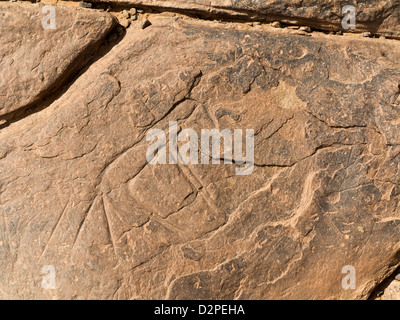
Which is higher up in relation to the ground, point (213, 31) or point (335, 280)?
point (213, 31)

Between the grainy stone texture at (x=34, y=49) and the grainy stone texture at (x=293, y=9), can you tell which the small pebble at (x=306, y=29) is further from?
the grainy stone texture at (x=34, y=49)

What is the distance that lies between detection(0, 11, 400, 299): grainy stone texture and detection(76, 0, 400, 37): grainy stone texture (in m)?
0.17

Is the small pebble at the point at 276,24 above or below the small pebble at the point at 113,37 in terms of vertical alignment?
above

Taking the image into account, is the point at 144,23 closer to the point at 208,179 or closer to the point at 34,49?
the point at 34,49

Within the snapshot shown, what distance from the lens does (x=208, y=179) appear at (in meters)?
2.17

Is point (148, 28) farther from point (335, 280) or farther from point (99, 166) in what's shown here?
point (335, 280)

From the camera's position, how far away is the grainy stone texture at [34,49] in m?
2.16

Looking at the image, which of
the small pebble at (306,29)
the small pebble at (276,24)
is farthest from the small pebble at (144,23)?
the small pebble at (306,29)

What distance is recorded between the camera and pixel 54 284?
2115 mm

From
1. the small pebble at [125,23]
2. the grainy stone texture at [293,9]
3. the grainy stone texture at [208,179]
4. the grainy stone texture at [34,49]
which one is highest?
the grainy stone texture at [293,9]

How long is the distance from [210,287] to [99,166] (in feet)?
3.00

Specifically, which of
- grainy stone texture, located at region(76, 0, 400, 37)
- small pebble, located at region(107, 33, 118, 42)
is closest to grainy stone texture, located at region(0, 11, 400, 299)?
small pebble, located at region(107, 33, 118, 42)

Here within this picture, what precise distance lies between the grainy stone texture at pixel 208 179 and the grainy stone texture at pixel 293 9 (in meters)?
0.17

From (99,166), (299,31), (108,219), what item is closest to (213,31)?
(299,31)
